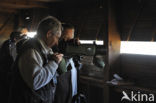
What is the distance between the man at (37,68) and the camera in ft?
3.98

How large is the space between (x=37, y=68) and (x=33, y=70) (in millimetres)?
26

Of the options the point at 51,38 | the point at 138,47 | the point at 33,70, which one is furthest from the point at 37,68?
the point at 138,47

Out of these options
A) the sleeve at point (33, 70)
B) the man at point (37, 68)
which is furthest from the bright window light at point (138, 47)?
the sleeve at point (33, 70)

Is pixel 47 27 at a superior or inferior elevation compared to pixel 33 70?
superior

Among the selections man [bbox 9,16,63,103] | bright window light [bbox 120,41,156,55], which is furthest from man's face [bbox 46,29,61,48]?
bright window light [bbox 120,41,156,55]

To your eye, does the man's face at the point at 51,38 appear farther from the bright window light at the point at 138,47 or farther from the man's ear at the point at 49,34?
the bright window light at the point at 138,47

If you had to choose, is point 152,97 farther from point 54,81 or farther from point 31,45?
point 31,45

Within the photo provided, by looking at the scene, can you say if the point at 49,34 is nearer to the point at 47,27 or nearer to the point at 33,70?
the point at 47,27

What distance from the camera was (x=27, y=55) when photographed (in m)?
1.23

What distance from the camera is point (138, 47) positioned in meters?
2.72

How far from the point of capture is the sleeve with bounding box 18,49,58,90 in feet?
3.94

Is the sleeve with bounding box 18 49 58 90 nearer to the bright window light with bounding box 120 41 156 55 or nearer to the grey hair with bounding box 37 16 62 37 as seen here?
the grey hair with bounding box 37 16 62 37

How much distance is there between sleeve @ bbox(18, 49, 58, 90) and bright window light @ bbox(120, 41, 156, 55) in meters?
1.69

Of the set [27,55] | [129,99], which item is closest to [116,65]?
[129,99]
